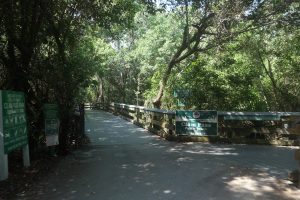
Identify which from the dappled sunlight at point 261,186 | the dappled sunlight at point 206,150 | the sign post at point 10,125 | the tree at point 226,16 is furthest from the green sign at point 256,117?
the sign post at point 10,125

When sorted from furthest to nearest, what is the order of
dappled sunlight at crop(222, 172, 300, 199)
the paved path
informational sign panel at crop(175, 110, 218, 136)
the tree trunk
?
the tree trunk → informational sign panel at crop(175, 110, 218, 136) → the paved path → dappled sunlight at crop(222, 172, 300, 199)

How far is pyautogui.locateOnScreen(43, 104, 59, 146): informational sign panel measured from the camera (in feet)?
31.5

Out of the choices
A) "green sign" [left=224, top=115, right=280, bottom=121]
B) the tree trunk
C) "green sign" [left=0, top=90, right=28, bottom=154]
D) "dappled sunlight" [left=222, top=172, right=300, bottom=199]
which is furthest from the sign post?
the tree trunk

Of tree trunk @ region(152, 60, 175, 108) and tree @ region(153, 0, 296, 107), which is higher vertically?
tree @ region(153, 0, 296, 107)

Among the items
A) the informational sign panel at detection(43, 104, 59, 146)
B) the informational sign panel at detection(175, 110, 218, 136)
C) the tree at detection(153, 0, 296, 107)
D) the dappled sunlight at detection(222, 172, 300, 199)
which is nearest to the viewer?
the dappled sunlight at detection(222, 172, 300, 199)

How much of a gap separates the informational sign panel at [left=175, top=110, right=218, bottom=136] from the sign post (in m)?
5.64

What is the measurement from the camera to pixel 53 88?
10.4 m

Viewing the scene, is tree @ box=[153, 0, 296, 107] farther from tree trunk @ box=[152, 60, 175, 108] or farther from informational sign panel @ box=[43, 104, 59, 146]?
informational sign panel @ box=[43, 104, 59, 146]

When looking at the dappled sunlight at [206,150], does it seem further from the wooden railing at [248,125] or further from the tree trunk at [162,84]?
the tree trunk at [162,84]

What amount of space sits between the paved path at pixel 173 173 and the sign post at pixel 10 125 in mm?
835

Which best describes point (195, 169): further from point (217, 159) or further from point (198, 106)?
point (198, 106)

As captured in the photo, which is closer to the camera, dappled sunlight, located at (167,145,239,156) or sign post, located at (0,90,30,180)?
sign post, located at (0,90,30,180)

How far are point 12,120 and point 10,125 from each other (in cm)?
16

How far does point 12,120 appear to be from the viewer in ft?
25.2
